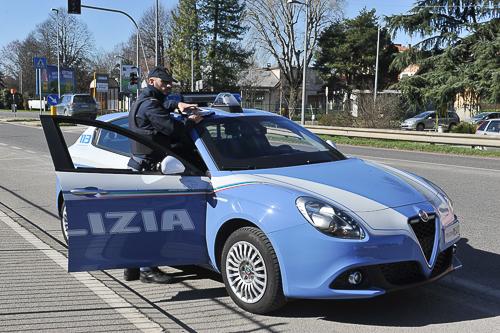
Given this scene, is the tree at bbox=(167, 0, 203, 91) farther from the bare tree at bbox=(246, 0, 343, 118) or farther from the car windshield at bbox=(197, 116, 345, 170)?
the car windshield at bbox=(197, 116, 345, 170)

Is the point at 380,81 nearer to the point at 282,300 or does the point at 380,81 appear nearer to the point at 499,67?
the point at 499,67

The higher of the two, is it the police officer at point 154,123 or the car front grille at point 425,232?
the police officer at point 154,123

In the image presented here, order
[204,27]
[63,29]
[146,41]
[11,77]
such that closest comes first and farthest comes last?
[204,27] → [146,41] → [63,29] → [11,77]

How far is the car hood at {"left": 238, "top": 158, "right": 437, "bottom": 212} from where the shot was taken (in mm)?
3918

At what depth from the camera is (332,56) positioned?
2473 inches

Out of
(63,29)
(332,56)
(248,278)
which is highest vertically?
(63,29)

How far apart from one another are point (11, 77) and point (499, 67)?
9792cm

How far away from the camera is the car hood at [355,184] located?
12.9 ft

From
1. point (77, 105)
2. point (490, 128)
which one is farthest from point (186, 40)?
point (490, 128)

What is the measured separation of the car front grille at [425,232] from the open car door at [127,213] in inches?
63.9

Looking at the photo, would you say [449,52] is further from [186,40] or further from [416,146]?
[186,40]

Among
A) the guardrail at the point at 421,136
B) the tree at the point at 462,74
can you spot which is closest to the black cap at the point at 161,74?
the guardrail at the point at 421,136

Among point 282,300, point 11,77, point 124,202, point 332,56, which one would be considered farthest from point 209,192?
point 11,77

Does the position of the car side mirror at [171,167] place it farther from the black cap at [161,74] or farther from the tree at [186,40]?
the tree at [186,40]
